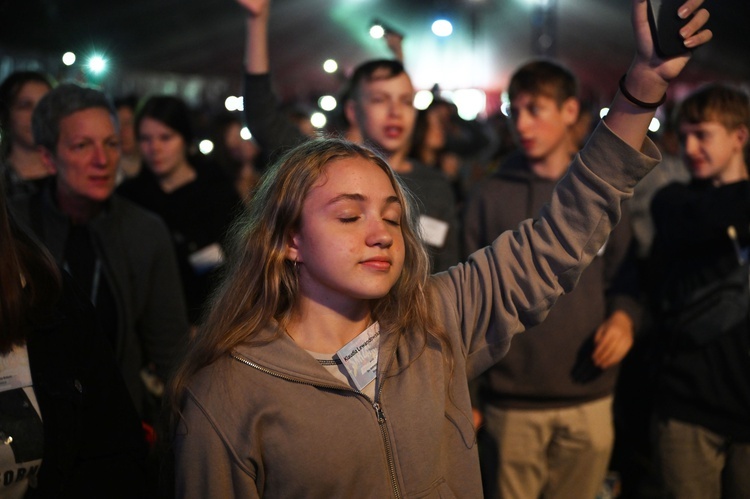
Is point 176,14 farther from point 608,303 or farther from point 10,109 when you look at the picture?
point 608,303

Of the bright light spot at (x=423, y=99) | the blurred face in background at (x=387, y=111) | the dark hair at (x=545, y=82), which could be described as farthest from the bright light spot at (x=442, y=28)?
the bright light spot at (x=423, y=99)

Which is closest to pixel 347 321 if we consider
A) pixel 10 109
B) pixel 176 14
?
pixel 10 109

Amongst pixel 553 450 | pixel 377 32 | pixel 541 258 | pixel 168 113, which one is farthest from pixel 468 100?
pixel 541 258

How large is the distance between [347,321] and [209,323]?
0.36 meters

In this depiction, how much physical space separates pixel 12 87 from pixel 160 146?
0.83m

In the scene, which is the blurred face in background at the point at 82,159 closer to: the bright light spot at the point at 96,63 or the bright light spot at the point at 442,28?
the bright light spot at the point at 96,63

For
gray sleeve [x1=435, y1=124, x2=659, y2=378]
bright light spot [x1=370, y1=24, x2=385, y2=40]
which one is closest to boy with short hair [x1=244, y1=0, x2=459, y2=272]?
bright light spot [x1=370, y1=24, x2=385, y2=40]

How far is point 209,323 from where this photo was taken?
6.49ft

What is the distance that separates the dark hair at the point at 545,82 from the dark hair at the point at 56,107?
72.0 inches

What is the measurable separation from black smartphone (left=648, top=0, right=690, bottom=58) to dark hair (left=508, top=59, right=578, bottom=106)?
1.76 meters

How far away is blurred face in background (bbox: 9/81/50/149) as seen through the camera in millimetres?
3928

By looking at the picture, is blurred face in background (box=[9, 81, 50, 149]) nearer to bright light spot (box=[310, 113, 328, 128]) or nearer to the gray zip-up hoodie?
the gray zip-up hoodie

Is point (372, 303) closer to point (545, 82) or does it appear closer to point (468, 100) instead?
point (545, 82)

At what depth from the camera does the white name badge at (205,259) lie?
162 inches
